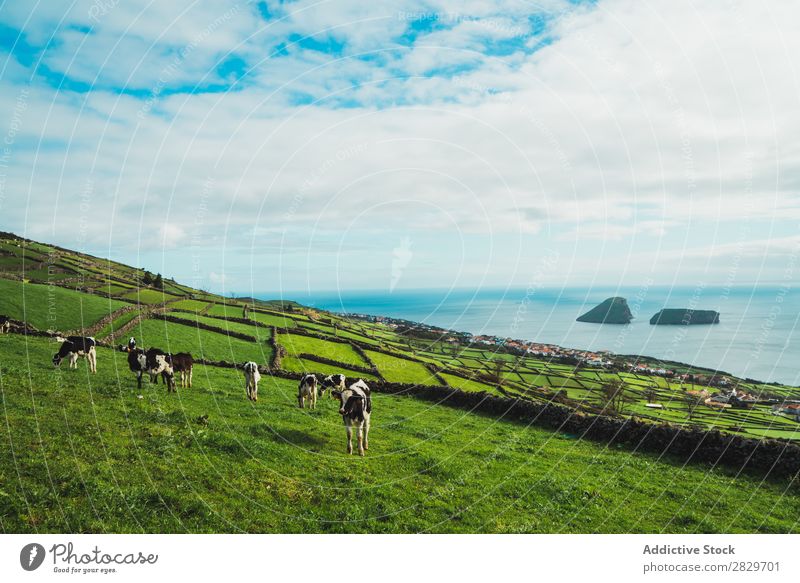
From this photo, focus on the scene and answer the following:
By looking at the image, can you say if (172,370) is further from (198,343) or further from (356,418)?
(198,343)

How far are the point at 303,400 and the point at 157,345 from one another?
19.0m

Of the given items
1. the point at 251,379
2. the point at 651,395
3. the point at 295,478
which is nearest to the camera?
the point at 295,478

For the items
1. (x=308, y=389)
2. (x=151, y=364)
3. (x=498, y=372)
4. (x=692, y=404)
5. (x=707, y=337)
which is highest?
(x=151, y=364)

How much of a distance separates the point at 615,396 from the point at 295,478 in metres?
39.6

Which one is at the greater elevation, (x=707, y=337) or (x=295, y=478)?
(x=295, y=478)

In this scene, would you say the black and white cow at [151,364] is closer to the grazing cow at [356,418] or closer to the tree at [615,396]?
the grazing cow at [356,418]

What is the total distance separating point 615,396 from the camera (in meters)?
42.5

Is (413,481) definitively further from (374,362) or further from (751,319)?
(751,319)

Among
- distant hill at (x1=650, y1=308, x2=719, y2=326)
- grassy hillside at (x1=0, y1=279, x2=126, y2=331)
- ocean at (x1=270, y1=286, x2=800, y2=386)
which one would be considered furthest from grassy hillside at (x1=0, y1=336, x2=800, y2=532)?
distant hill at (x1=650, y1=308, x2=719, y2=326)

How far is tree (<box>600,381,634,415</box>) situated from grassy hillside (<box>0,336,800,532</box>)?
27.1 m

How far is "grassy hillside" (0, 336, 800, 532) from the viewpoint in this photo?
9.57 m

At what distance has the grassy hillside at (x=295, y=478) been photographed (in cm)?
957

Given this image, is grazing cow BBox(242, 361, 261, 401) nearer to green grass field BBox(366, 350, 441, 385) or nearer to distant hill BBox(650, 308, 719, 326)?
green grass field BBox(366, 350, 441, 385)

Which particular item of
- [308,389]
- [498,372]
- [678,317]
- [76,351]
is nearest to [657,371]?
[498,372]
